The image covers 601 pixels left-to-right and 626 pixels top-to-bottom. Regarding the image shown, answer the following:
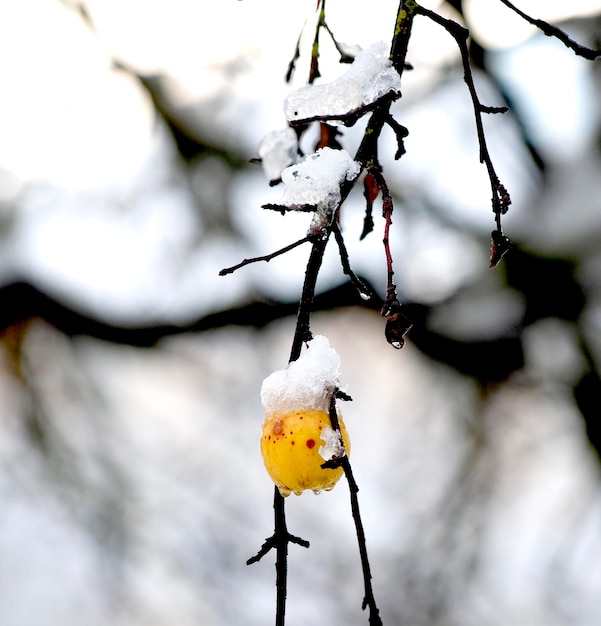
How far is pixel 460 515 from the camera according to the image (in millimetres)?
2686

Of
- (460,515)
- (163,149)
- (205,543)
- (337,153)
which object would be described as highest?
(163,149)

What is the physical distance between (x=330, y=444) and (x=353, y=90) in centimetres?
28

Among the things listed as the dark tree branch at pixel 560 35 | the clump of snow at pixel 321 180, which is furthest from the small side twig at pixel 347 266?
the dark tree branch at pixel 560 35

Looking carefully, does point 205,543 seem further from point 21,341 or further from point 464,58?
point 464,58

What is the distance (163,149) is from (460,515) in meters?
2.13

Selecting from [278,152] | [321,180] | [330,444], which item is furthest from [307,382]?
[278,152]

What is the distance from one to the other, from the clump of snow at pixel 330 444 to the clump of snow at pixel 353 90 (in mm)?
247

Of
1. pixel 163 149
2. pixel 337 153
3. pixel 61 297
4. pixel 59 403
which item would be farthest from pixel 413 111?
pixel 337 153

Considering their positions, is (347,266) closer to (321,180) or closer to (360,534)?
(321,180)

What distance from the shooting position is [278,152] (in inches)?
28.8

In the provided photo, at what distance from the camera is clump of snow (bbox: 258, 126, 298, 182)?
2.39ft

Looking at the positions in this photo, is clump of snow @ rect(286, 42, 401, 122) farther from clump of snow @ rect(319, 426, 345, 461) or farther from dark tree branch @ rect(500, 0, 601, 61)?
clump of snow @ rect(319, 426, 345, 461)

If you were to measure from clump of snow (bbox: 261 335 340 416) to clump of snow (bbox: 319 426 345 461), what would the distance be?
0.09 ft

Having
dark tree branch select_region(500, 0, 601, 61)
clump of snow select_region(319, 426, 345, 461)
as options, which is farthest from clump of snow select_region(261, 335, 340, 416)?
dark tree branch select_region(500, 0, 601, 61)
